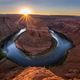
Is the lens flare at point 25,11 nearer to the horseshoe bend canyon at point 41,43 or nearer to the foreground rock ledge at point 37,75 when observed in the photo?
the horseshoe bend canyon at point 41,43

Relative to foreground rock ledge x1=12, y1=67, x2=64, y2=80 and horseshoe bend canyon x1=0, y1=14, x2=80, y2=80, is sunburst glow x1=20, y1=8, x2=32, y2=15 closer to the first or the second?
horseshoe bend canyon x1=0, y1=14, x2=80, y2=80

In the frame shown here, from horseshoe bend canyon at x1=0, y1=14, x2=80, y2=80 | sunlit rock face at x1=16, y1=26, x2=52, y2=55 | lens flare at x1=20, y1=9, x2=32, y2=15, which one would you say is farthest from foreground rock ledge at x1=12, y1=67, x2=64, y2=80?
lens flare at x1=20, y1=9, x2=32, y2=15

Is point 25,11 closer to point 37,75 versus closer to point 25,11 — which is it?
point 25,11

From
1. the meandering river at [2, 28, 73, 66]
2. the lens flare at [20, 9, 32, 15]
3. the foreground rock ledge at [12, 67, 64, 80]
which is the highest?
the lens flare at [20, 9, 32, 15]

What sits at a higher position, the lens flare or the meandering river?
the lens flare

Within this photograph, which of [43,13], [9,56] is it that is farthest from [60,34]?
[9,56]

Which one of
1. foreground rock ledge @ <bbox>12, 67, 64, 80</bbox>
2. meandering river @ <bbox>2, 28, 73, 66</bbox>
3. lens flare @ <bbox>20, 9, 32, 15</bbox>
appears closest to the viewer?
foreground rock ledge @ <bbox>12, 67, 64, 80</bbox>

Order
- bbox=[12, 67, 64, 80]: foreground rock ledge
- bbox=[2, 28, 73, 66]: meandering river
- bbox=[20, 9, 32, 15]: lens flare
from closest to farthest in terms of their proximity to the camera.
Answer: bbox=[12, 67, 64, 80]: foreground rock ledge → bbox=[2, 28, 73, 66]: meandering river → bbox=[20, 9, 32, 15]: lens flare
